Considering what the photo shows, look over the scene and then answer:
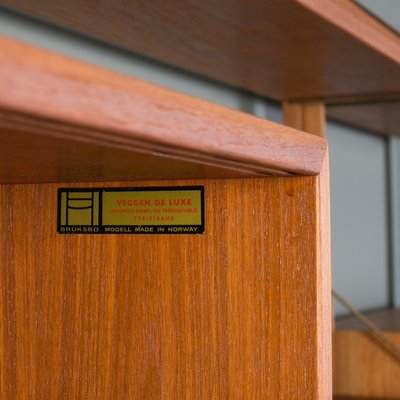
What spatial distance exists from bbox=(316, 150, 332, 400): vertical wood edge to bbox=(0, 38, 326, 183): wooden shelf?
0.02 meters

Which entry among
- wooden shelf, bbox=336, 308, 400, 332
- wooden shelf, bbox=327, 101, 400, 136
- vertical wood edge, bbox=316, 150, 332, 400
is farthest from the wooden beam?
vertical wood edge, bbox=316, 150, 332, 400

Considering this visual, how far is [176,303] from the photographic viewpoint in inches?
22.4

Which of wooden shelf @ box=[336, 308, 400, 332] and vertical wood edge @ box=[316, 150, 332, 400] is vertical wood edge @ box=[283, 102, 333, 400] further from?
wooden shelf @ box=[336, 308, 400, 332]

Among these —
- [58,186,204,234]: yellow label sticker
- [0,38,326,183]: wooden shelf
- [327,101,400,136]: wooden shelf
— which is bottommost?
[58,186,204,234]: yellow label sticker

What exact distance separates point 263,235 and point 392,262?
1996mm

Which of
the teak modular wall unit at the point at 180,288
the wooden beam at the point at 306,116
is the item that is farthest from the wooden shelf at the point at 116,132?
the wooden beam at the point at 306,116

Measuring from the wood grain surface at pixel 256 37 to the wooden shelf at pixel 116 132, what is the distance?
508mm

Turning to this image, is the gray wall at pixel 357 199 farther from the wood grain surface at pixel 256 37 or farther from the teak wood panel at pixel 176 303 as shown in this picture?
the teak wood panel at pixel 176 303

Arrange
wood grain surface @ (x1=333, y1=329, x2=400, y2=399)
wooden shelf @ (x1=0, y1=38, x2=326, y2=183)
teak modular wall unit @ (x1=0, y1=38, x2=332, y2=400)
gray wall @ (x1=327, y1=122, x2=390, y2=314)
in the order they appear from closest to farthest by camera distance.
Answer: wooden shelf @ (x1=0, y1=38, x2=326, y2=183), teak modular wall unit @ (x1=0, y1=38, x2=332, y2=400), wood grain surface @ (x1=333, y1=329, x2=400, y2=399), gray wall @ (x1=327, y1=122, x2=390, y2=314)

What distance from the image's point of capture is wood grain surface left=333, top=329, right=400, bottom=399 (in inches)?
62.7

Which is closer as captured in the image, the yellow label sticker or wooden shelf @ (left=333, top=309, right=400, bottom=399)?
the yellow label sticker

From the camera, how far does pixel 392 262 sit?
97.4 inches

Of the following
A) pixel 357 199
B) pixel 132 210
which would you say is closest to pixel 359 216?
pixel 357 199

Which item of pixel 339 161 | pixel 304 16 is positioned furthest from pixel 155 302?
pixel 339 161
